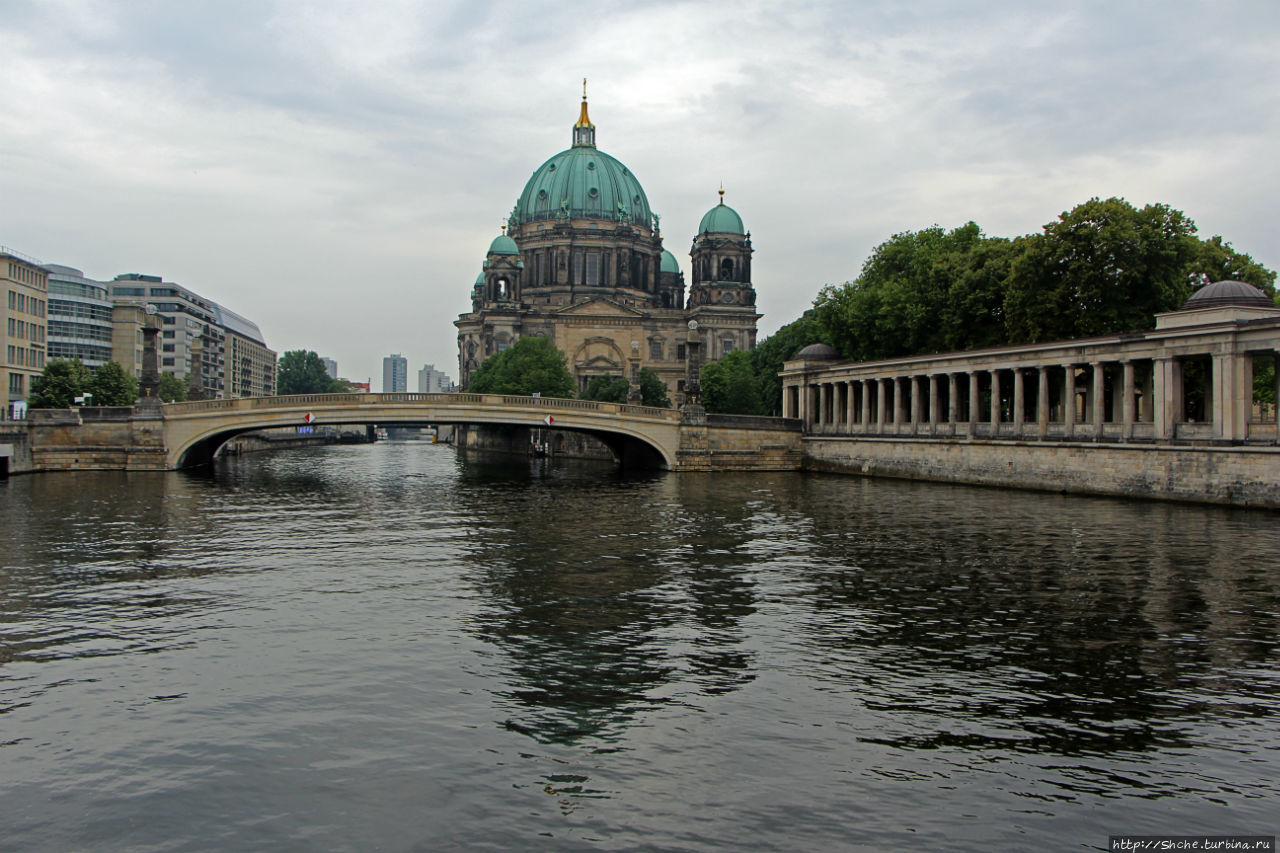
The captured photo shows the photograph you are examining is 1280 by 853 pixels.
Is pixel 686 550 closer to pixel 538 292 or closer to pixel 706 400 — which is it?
pixel 706 400

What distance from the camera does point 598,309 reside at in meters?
124

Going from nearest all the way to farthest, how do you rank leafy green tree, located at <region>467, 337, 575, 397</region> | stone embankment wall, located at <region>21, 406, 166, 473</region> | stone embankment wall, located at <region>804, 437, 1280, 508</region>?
stone embankment wall, located at <region>804, 437, 1280, 508</region>
stone embankment wall, located at <region>21, 406, 166, 473</region>
leafy green tree, located at <region>467, 337, 575, 397</region>

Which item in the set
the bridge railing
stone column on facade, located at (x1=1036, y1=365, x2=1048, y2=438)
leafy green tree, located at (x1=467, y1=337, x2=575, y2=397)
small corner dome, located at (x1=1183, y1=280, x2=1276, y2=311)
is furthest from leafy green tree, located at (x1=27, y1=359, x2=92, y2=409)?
small corner dome, located at (x1=1183, y1=280, x2=1276, y2=311)

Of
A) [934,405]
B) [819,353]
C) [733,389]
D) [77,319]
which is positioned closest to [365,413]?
[934,405]

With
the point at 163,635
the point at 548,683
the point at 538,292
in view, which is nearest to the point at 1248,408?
the point at 548,683

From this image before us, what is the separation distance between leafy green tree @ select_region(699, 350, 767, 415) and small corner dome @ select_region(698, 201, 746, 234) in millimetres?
35292

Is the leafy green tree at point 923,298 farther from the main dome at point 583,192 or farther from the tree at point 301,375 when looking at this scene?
the tree at point 301,375

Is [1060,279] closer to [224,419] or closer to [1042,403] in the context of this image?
[1042,403]

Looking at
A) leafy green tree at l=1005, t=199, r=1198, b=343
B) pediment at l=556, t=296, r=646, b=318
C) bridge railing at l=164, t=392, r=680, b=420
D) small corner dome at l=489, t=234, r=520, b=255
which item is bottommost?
bridge railing at l=164, t=392, r=680, b=420

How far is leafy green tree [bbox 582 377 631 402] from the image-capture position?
94250 millimetres

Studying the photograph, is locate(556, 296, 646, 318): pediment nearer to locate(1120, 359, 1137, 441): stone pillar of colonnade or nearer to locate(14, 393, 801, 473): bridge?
locate(14, 393, 801, 473): bridge

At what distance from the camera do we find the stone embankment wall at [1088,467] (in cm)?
3522

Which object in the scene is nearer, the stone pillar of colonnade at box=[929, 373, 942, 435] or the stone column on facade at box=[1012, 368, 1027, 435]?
the stone column on facade at box=[1012, 368, 1027, 435]

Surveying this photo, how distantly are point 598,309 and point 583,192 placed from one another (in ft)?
57.3
